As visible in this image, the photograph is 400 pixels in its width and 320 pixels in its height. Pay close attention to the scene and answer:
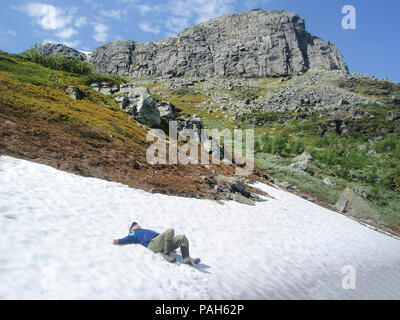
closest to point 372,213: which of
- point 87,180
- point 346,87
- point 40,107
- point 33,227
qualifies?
point 87,180

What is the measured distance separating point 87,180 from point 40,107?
868 centimetres

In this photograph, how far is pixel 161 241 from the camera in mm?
6641

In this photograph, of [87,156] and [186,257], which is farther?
[87,156]

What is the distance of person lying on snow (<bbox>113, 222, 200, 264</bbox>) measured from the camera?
6461mm

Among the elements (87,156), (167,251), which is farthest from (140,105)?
(167,251)

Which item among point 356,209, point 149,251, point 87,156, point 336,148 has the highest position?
point 336,148

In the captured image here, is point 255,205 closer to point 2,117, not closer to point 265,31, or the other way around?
point 2,117

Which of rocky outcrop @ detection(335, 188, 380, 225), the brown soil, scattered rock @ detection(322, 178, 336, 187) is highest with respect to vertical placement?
the brown soil

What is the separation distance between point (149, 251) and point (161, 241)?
0.46 m

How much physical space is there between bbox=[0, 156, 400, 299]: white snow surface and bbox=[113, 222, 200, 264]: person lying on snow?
18cm

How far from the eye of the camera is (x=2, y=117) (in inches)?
461

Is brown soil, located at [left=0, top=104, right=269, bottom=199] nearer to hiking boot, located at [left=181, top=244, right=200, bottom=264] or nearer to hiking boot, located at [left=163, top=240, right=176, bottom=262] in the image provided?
hiking boot, located at [left=163, top=240, right=176, bottom=262]

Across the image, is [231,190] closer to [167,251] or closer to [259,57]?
[167,251]

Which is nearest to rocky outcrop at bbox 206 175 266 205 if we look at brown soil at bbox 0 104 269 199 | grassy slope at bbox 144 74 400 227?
brown soil at bbox 0 104 269 199
